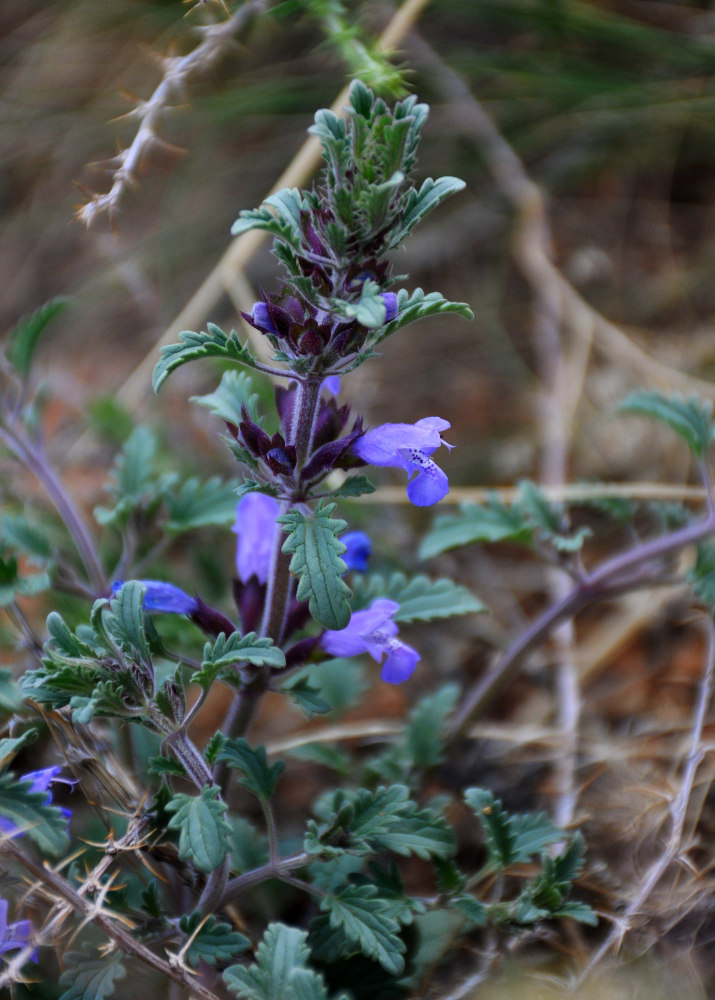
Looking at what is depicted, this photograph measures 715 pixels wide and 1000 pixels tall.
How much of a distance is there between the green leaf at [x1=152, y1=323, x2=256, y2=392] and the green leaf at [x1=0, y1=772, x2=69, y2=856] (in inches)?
28.6

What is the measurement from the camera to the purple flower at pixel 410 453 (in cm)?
148

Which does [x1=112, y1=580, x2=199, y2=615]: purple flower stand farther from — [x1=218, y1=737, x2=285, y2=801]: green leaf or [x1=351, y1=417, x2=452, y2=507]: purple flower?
[x1=351, y1=417, x2=452, y2=507]: purple flower

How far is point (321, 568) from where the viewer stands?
1.37 meters

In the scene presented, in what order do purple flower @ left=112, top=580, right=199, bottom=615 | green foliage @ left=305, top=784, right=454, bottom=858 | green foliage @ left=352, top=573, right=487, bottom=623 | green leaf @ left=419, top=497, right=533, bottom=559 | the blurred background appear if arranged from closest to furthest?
green foliage @ left=305, top=784, right=454, bottom=858 < purple flower @ left=112, top=580, right=199, bottom=615 < green foliage @ left=352, top=573, right=487, bottom=623 < green leaf @ left=419, top=497, right=533, bottom=559 < the blurred background

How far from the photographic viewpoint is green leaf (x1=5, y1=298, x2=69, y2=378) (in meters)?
A: 2.16

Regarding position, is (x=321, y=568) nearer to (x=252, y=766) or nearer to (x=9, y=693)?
(x=252, y=766)

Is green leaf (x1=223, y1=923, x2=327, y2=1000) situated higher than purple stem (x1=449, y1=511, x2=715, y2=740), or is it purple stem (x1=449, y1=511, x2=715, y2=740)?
green leaf (x1=223, y1=923, x2=327, y2=1000)

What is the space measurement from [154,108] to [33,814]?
1609mm

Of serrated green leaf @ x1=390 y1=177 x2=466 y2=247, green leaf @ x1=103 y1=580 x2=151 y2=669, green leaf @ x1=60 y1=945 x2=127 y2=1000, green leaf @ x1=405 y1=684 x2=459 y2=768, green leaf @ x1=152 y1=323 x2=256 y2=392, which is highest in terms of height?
serrated green leaf @ x1=390 y1=177 x2=466 y2=247

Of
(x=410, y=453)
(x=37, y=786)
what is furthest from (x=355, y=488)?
(x=37, y=786)

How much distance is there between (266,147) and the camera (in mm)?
4324

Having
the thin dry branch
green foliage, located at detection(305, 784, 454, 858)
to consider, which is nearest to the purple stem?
green foliage, located at detection(305, 784, 454, 858)

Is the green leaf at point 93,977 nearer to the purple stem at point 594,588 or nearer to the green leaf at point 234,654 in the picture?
the green leaf at point 234,654

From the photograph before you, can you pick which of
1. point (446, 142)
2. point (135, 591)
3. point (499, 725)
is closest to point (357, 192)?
point (135, 591)
